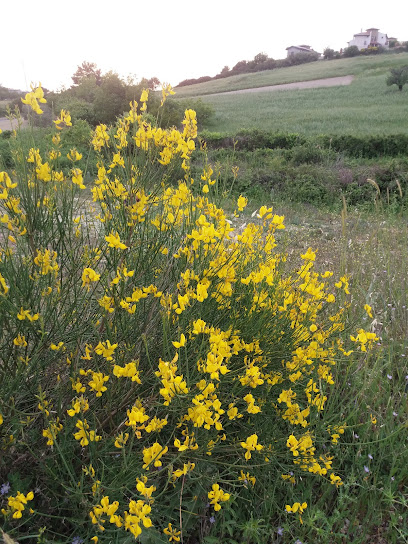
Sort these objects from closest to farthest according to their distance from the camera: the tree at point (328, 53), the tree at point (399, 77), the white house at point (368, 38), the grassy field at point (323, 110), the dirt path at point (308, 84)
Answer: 1. the grassy field at point (323, 110)
2. the tree at point (399, 77)
3. the dirt path at point (308, 84)
4. the tree at point (328, 53)
5. the white house at point (368, 38)

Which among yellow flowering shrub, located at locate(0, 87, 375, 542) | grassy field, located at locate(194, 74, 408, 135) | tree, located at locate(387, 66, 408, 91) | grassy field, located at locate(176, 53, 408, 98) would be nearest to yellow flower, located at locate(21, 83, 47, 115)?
yellow flowering shrub, located at locate(0, 87, 375, 542)

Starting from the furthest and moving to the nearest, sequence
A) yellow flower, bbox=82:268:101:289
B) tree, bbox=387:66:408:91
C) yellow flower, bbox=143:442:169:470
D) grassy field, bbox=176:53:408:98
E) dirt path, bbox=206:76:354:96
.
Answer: grassy field, bbox=176:53:408:98
dirt path, bbox=206:76:354:96
tree, bbox=387:66:408:91
yellow flower, bbox=82:268:101:289
yellow flower, bbox=143:442:169:470

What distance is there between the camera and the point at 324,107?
→ 24.6 meters

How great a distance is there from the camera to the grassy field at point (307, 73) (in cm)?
3762

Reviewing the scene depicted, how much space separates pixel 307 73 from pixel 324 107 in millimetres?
19737

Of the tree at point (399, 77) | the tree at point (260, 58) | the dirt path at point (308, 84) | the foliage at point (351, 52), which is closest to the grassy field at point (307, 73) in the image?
the dirt path at point (308, 84)

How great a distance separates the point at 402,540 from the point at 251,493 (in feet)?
2.14

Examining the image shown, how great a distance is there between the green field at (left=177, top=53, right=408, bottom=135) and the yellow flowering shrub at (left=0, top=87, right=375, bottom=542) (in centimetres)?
1312

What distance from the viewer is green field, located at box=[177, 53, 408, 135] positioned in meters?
17.9

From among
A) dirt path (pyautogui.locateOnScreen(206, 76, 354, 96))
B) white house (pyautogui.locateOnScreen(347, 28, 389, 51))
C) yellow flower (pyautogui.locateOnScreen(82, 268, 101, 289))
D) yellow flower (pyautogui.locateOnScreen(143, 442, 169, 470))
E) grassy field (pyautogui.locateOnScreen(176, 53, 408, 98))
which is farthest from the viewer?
white house (pyautogui.locateOnScreen(347, 28, 389, 51))

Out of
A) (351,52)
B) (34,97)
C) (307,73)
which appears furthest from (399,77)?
(351,52)

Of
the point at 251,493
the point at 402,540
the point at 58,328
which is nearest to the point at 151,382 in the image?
the point at 58,328

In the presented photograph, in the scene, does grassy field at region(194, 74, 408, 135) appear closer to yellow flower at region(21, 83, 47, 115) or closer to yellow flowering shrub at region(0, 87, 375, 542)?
yellow flowering shrub at region(0, 87, 375, 542)

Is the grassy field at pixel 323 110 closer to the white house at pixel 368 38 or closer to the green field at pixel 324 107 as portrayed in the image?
the green field at pixel 324 107
